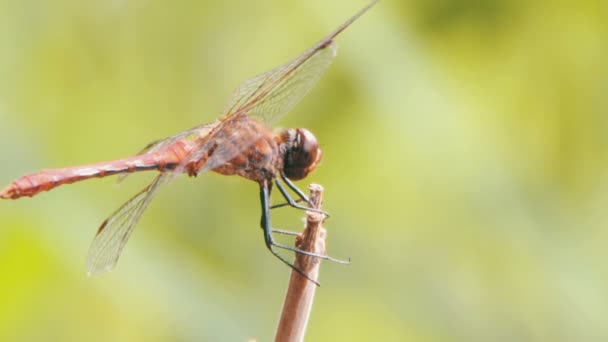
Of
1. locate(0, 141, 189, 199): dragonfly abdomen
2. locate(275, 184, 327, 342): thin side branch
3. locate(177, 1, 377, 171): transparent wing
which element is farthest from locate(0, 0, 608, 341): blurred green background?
locate(275, 184, 327, 342): thin side branch

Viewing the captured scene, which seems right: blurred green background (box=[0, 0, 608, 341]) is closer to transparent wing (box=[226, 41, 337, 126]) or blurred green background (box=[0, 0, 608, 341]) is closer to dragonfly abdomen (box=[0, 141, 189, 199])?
dragonfly abdomen (box=[0, 141, 189, 199])

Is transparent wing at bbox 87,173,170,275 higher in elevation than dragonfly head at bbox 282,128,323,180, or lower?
lower

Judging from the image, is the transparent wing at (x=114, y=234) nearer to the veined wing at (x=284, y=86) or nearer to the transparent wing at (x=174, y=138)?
the transparent wing at (x=174, y=138)

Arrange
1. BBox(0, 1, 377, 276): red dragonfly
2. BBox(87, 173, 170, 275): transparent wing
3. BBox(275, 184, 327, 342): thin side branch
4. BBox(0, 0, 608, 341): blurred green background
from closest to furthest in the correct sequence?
BBox(275, 184, 327, 342): thin side branch < BBox(87, 173, 170, 275): transparent wing < BBox(0, 1, 377, 276): red dragonfly < BBox(0, 0, 608, 341): blurred green background

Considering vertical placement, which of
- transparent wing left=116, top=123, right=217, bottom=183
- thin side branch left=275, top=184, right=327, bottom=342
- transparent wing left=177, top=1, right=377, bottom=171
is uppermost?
transparent wing left=177, top=1, right=377, bottom=171

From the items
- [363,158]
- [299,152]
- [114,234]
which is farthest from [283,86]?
[363,158]

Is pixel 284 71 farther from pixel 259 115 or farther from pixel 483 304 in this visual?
pixel 483 304

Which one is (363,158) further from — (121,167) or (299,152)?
(121,167)

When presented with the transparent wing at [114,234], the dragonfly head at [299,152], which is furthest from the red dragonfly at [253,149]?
the transparent wing at [114,234]
